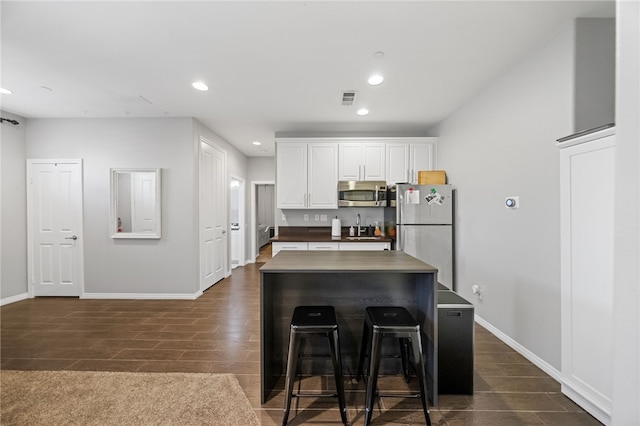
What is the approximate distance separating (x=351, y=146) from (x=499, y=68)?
2.38m

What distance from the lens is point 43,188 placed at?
4.30 metres

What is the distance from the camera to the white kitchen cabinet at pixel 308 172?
4746 millimetres

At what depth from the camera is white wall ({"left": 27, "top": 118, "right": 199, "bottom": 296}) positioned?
4227mm

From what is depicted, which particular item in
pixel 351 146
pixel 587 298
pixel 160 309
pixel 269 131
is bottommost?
pixel 160 309

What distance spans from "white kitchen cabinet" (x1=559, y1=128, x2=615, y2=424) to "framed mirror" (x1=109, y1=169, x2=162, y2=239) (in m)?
4.80

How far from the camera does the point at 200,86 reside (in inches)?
Result: 125

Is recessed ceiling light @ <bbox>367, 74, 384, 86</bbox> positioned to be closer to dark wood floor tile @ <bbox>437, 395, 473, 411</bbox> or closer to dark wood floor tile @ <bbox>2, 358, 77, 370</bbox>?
dark wood floor tile @ <bbox>437, 395, 473, 411</bbox>

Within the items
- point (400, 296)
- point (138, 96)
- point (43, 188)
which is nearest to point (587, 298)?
point (400, 296)

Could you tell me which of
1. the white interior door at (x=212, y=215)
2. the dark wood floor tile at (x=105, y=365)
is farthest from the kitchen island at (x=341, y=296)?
the white interior door at (x=212, y=215)

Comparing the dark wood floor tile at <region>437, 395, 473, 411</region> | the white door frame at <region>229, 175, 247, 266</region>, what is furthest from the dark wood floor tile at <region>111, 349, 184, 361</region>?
the white door frame at <region>229, 175, 247, 266</region>

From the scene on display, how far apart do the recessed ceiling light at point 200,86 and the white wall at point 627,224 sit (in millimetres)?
3448

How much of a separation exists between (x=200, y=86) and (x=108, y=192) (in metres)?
2.51

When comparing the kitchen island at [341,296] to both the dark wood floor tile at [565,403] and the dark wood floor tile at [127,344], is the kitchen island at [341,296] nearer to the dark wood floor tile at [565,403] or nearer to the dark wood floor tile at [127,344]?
the dark wood floor tile at [565,403]

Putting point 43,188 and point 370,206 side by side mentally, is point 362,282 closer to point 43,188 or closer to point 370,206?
point 370,206
